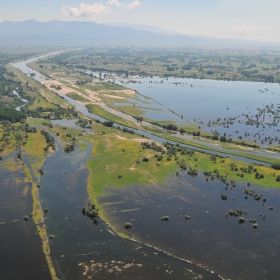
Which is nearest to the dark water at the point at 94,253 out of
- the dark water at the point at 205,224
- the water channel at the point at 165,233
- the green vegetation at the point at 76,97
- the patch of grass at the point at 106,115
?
the water channel at the point at 165,233

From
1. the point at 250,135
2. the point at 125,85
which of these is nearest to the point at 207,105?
the point at 250,135

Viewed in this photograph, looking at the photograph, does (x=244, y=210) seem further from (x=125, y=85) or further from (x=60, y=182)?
(x=125, y=85)

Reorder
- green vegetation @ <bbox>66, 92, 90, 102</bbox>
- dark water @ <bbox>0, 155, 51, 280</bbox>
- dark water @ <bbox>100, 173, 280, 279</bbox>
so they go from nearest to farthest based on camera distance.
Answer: dark water @ <bbox>0, 155, 51, 280</bbox> → dark water @ <bbox>100, 173, 280, 279</bbox> → green vegetation @ <bbox>66, 92, 90, 102</bbox>

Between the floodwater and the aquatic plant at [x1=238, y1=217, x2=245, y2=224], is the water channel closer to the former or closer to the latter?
the aquatic plant at [x1=238, y1=217, x2=245, y2=224]

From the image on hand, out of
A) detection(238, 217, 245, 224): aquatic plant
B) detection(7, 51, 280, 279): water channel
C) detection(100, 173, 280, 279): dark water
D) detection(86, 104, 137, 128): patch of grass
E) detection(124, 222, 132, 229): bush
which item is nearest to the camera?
detection(7, 51, 280, 279): water channel

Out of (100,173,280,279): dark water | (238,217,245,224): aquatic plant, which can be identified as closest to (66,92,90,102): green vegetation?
(100,173,280,279): dark water

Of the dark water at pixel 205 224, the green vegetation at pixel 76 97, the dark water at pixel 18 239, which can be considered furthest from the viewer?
the green vegetation at pixel 76 97

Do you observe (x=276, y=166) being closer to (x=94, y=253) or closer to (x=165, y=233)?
(x=165, y=233)

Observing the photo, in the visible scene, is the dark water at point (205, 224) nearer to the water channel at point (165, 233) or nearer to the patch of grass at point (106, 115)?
the water channel at point (165, 233)
